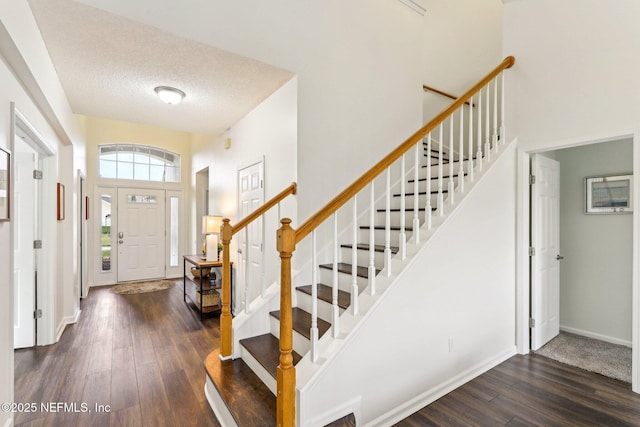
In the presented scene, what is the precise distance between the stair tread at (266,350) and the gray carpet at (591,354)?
2537 mm

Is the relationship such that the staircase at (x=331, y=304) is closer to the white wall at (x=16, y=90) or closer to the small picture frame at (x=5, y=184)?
the white wall at (x=16, y=90)

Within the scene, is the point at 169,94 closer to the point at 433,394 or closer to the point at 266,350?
the point at 266,350

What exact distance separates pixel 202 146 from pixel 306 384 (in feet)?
16.8

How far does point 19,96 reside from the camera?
2.18 m

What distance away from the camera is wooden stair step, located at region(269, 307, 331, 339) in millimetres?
2176

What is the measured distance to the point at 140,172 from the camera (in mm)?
6359

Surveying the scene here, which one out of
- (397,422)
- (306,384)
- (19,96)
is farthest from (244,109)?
(397,422)

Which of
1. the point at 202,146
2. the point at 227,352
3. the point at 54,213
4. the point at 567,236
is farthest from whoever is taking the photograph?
the point at 202,146

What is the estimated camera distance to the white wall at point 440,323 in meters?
1.92

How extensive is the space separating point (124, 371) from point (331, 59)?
3330 mm

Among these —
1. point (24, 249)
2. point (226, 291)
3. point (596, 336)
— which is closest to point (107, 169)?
point (24, 249)

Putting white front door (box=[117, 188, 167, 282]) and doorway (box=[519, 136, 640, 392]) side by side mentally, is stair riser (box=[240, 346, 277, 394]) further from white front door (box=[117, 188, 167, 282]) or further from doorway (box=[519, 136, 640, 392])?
white front door (box=[117, 188, 167, 282])

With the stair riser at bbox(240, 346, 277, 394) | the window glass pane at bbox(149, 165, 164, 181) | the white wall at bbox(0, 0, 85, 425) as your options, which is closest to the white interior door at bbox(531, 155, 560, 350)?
the stair riser at bbox(240, 346, 277, 394)

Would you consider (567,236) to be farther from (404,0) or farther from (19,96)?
(19,96)
